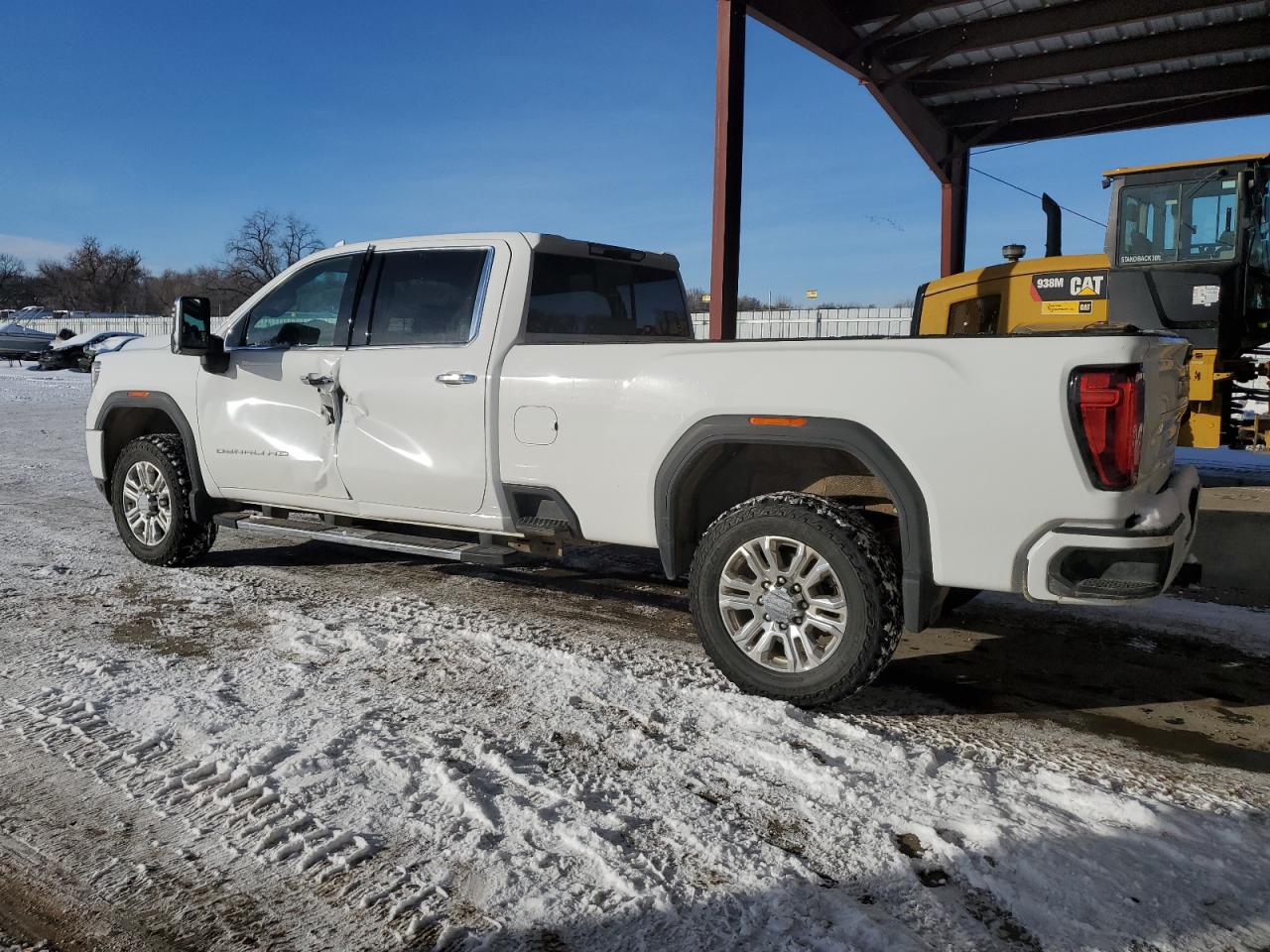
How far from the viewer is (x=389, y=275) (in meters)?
5.39

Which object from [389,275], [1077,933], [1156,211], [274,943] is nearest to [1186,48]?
[1156,211]

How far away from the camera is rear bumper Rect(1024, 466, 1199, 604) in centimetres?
330

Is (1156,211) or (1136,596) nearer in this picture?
(1136,596)

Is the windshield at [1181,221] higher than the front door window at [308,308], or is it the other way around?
the windshield at [1181,221]

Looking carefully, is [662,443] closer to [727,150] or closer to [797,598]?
[797,598]

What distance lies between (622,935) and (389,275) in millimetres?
4060

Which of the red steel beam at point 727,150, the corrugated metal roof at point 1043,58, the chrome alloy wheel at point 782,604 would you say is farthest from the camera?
the corrugated metal roof at point 1043,58

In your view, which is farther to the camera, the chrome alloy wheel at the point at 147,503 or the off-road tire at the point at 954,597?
the chrome alloy wheel at the point at 147,503

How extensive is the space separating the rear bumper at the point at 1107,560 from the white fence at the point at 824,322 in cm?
2059

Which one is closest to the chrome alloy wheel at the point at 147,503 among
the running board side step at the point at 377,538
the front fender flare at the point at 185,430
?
the front fender flare at the point at 185,430

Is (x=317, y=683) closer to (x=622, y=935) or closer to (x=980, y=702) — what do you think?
(x=622, y=935)

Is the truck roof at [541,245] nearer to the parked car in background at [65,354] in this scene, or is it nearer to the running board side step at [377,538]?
the running board side step at [377,538]

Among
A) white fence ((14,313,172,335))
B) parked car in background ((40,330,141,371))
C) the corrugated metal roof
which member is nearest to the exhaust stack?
the corrugated metal roof

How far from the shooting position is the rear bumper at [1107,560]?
3.30 meters
